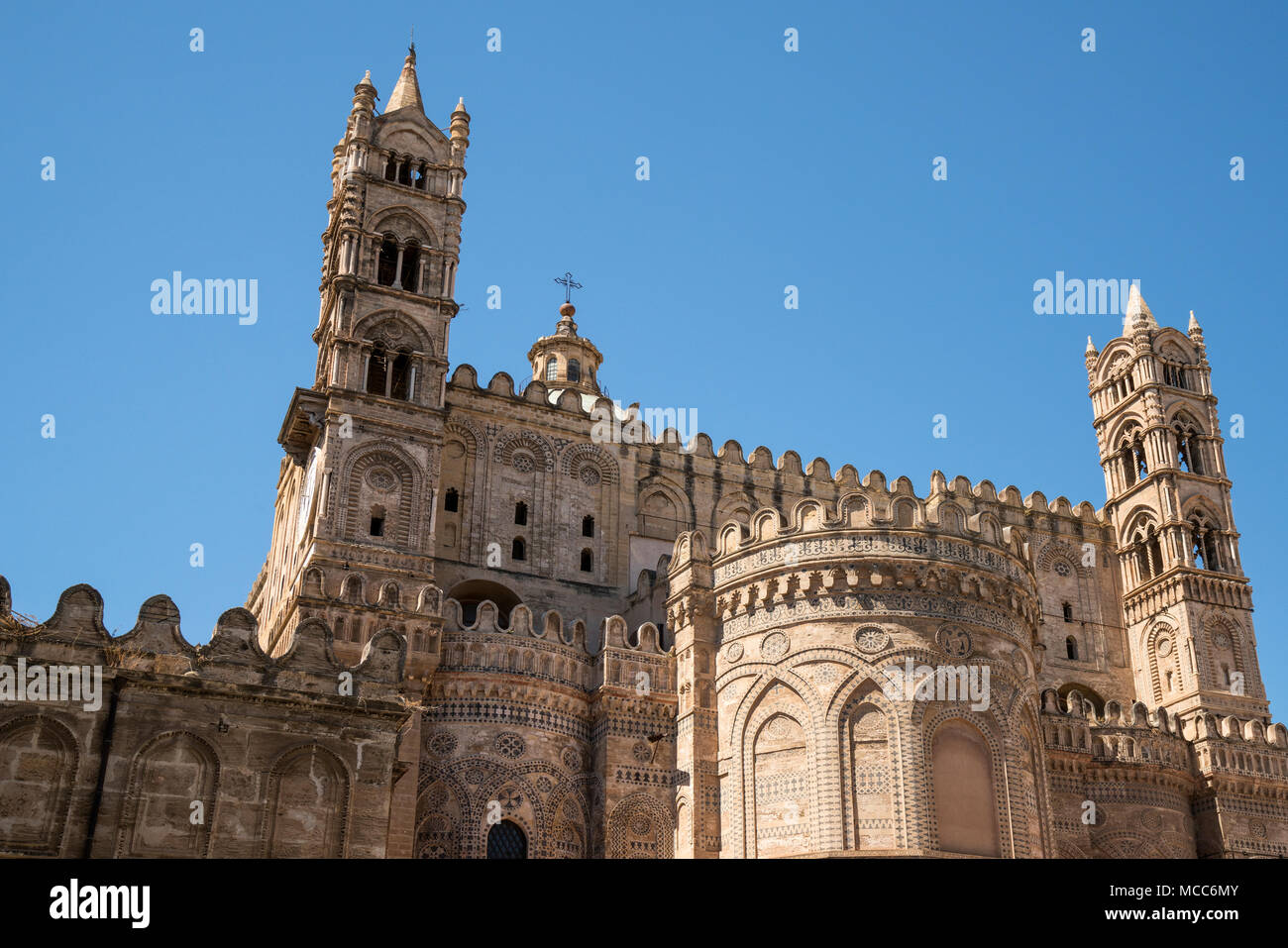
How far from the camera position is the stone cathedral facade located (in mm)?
18453

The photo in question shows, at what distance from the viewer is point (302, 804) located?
18266 millimetres

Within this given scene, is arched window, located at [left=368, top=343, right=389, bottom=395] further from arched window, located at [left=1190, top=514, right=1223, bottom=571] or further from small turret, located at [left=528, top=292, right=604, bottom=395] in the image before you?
arched window, located at [left=1190, top=514, right=1223, bottom=571]

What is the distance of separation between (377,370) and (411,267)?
3836 millimetres

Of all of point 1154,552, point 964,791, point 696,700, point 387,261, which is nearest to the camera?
point 964,791

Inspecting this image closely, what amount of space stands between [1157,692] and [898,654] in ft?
59.0

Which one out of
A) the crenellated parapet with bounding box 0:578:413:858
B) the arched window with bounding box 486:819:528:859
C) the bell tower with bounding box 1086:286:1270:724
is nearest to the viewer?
the crenellated parapet with bounding box 0:578:413:858

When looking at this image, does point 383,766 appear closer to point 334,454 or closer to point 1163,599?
point 334,454

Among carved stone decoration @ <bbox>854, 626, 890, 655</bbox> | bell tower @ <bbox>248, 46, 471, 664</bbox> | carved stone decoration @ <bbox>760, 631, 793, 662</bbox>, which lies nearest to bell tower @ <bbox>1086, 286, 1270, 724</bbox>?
carved stone decoration @ <bbox>854, 626, 890, 655</bbox>

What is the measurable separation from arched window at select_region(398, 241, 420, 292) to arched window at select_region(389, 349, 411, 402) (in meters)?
2.20

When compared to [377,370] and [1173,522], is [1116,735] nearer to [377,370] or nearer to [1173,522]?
[1173,522]

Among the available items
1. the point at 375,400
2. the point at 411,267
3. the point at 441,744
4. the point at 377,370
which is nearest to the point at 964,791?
the point at 441,744

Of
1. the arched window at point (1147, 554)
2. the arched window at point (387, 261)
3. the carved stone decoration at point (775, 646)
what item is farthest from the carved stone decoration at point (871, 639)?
the arched window at point (1147, 554)

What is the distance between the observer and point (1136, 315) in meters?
49.3
